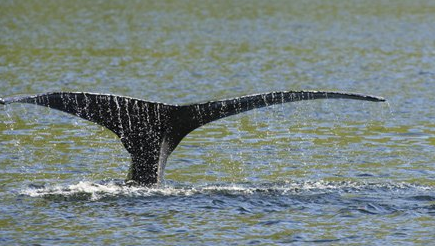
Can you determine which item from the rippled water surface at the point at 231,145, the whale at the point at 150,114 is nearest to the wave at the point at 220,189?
the rippled water surface at the point at 231,145

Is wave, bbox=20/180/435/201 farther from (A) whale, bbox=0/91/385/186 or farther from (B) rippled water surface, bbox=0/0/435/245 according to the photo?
(A) whale, bbox=0/91/385/186

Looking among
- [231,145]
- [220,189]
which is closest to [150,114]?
[220,189]

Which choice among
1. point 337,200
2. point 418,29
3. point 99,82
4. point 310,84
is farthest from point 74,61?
point 337,200

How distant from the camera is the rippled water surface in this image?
13.4 m

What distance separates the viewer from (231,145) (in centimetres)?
2052

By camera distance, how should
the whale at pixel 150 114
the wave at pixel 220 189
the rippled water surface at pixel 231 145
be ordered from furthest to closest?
the wave at pixel 220 189
the whale at pixel 150 114
the rippled water surface at pixel 231 145

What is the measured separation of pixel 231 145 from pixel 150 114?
6.61 meters

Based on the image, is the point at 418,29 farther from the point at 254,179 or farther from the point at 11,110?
the point at 254,179

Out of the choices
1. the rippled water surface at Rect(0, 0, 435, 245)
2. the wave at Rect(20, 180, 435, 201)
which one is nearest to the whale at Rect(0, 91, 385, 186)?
the wave at Rect(20, 180, 435, 201)

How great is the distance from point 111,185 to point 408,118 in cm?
1010

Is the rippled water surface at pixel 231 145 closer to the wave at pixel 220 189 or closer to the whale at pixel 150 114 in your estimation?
the wave at pixel 220 189

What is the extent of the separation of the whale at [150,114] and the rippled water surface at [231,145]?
58cm

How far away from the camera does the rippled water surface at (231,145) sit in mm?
13414

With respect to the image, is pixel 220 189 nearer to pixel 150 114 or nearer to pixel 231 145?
pixel 150 114
